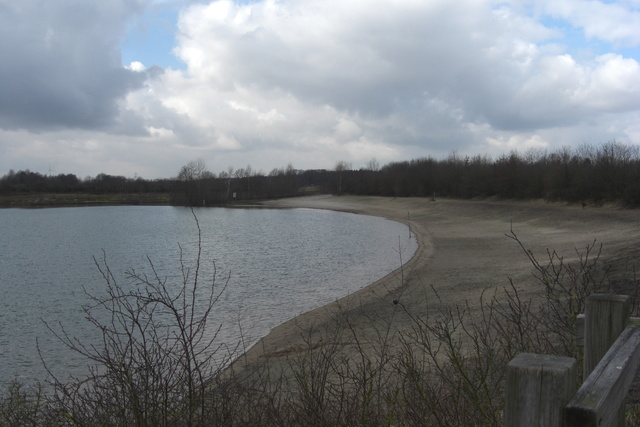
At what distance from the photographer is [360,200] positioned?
107125mm

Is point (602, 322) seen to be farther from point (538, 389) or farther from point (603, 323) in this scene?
point (538, 389)

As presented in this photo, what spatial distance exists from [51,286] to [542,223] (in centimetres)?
3360

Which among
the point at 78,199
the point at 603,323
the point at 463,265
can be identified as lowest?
the point at 463,265

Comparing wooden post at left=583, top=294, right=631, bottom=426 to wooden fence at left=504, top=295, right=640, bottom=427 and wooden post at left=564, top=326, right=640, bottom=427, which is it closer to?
wooden post at left=564, top=326, right=640, bottom=427

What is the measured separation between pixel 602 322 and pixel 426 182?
295 feet

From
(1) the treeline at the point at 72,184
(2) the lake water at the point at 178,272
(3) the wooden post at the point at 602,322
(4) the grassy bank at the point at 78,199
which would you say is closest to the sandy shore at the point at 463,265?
(2) the lake water at the point at 178,272

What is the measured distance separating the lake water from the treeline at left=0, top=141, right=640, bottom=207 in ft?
17.8

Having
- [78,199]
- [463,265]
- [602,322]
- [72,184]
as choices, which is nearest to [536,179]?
[463,265]

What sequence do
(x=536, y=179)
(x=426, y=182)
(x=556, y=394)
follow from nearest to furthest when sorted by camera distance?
(x=556, y=394), (x=536, y=179), (x=426, y=182)

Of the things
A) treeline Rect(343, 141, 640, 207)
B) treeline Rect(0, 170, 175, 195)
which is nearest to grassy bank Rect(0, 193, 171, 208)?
treeline Rect(0, 170, 175, 195)

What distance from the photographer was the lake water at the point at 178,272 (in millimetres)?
13023

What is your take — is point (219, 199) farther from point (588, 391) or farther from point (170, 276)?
point (588, 391)

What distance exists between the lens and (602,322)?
2.30 metres

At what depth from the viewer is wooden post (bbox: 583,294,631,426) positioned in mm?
2234
